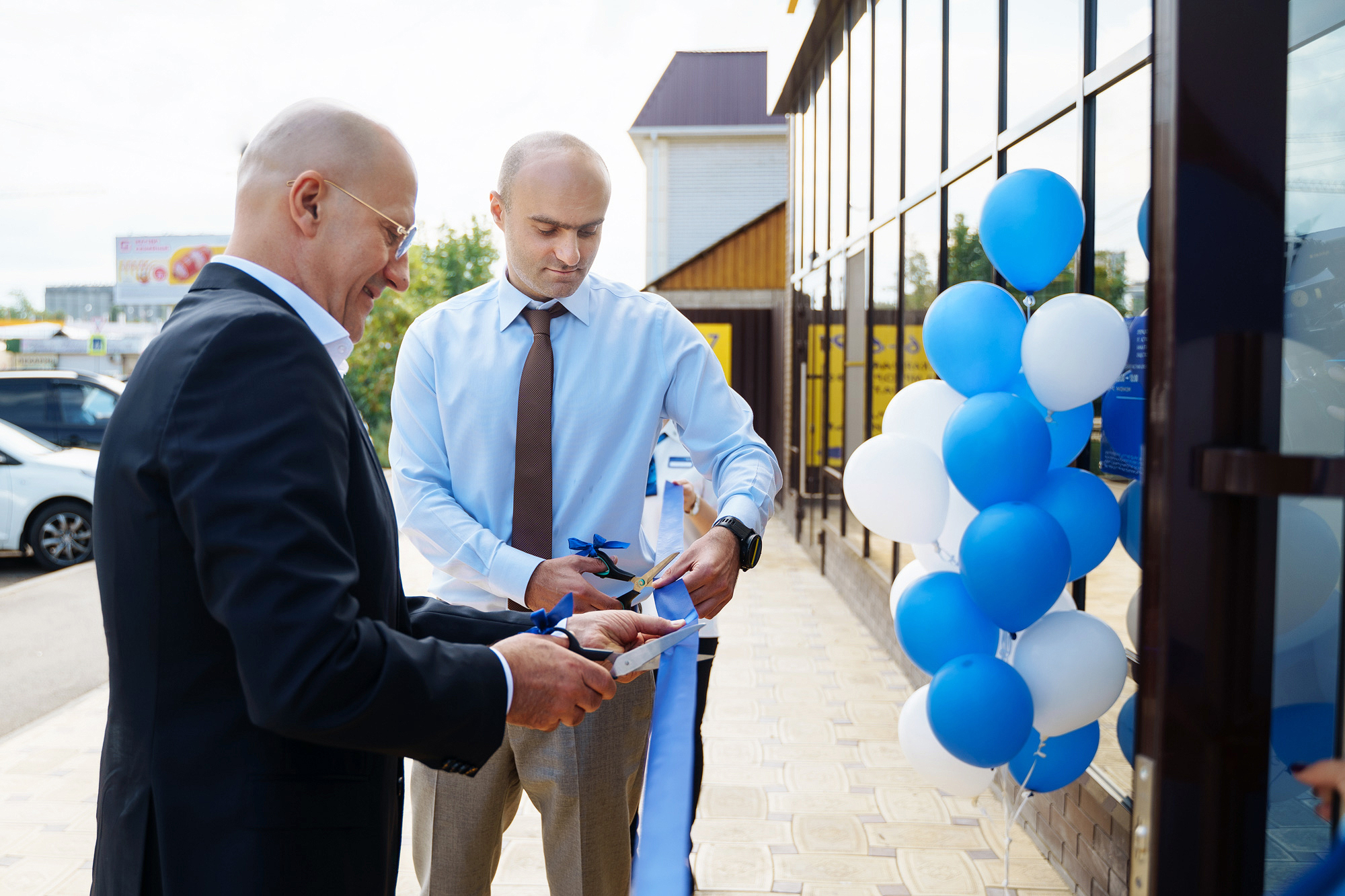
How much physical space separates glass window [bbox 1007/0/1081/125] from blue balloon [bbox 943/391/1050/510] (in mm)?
1797

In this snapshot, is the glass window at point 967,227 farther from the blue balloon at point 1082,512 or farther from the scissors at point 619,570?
the scissors at point 619,570

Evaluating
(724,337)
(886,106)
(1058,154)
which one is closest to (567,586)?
(1058,154)

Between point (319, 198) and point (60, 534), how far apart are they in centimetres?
967

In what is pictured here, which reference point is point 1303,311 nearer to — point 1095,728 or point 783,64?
point 1095,728

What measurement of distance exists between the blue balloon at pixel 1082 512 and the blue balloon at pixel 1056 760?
52cm

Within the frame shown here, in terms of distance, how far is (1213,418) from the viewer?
874mm

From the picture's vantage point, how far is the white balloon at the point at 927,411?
2.74m

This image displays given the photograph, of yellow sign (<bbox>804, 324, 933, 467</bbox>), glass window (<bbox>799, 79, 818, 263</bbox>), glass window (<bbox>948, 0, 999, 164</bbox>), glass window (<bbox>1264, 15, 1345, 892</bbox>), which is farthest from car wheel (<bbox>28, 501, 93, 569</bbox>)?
glass window (<bbox>1264, 15, 1345, 892</bbox>)

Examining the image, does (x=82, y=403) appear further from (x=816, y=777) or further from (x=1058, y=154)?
(x=1058, y=154)

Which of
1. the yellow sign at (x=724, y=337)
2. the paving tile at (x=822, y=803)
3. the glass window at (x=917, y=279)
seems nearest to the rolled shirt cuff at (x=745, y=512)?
the paving tile at (x=822, y=803)

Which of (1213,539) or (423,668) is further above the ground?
(1213,539)

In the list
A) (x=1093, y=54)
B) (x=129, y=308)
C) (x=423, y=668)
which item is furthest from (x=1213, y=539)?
(x=129, y=308)

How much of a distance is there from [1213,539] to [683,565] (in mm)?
1168

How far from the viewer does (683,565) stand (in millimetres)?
1927
